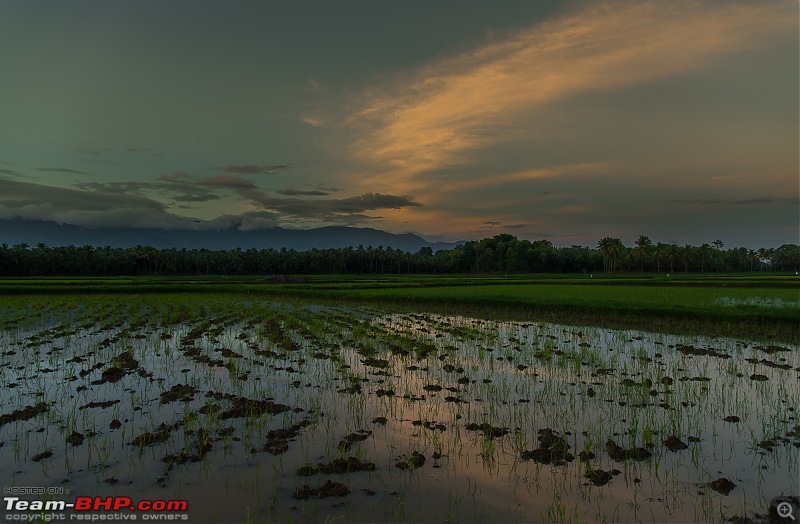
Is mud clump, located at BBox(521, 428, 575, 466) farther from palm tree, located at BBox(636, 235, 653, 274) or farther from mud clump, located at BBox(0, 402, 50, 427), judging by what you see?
palm tree, located at BBox(636, 235, 653, 274)

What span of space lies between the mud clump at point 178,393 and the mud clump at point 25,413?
67.9 inches

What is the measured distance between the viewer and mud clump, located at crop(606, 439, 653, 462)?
17.6 feet

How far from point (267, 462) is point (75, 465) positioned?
2.27 metres

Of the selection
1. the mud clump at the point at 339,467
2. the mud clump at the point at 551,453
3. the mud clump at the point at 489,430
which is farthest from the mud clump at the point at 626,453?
the mud clump at the point at 339,467

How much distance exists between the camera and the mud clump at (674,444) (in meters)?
5.64

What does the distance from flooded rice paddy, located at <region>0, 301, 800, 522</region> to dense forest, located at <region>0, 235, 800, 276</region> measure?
81.2 meters

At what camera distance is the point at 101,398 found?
770 cm

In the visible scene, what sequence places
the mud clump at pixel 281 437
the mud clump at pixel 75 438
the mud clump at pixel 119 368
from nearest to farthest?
the mud clump at pixel 281 437, the mud clump at pixel 75 438, the mud clump at pixel 119 368

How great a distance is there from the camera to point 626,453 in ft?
17.9

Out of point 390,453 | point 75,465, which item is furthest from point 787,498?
point 75,465

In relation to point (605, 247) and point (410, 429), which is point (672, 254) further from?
point (410, 429)

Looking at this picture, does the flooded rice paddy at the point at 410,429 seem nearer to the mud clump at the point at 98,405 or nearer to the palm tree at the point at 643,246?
the mud clump at the point at 98,405

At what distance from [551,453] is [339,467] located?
265 cm

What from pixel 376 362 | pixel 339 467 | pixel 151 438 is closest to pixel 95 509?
pixel 151 438
